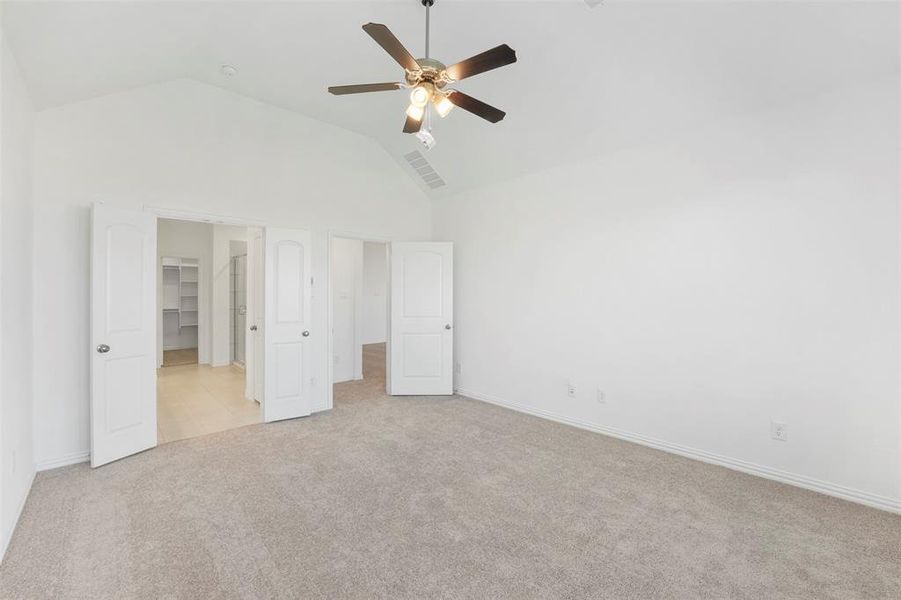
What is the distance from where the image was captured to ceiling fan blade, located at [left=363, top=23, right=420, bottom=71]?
1.82m

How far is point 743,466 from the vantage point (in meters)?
3.07

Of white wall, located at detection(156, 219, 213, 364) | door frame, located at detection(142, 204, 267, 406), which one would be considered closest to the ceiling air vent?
door frame, located at detection(142, 204, 267, 406)

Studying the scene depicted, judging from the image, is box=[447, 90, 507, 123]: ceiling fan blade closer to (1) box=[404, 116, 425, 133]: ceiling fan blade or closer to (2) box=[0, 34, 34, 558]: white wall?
(1) box=[404, 116, 425, 133]: ceiling fan blade

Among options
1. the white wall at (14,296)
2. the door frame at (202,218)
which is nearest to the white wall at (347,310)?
the door frame at (202,218)

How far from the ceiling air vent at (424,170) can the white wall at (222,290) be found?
3.61 metres

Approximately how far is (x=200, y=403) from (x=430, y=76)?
4593mm

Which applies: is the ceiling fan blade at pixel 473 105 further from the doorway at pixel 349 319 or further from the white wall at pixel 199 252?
the white wall at pixel 199 252

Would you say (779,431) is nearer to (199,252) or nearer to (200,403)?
(200,403)

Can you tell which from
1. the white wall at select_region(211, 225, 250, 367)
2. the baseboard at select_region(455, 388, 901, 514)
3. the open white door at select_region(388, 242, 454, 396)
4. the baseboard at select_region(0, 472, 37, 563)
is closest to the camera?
the baseboard at select_region(0, 472, 37, 563)

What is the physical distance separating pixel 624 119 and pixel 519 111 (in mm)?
934

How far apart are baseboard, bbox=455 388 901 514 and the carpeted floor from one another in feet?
0.29

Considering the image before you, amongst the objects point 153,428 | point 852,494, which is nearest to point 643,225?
point 852,494

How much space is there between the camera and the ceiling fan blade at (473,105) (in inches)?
88.0

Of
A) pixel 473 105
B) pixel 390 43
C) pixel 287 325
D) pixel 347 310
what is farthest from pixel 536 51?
pixel 347 310
